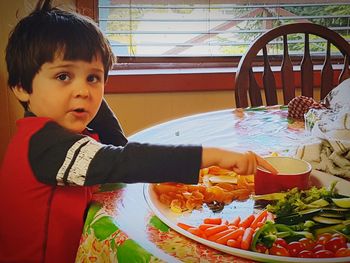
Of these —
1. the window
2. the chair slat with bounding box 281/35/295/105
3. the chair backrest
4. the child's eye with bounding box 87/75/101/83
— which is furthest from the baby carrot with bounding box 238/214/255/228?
the window

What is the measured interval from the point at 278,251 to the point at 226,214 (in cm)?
13

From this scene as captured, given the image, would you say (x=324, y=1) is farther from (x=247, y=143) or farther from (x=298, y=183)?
(x=298, y=183)

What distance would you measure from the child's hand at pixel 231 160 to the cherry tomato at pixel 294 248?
6.4 inches

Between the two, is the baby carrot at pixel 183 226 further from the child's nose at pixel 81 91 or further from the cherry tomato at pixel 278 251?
the child's nose at pixel 81 91

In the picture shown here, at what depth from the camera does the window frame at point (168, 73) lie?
1.97 m

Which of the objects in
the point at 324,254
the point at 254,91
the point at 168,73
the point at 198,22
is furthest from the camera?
the point at 198,22

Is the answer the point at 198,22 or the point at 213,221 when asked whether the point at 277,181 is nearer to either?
the point at 213,221

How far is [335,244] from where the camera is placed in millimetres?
564

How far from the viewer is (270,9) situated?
86.4 inches

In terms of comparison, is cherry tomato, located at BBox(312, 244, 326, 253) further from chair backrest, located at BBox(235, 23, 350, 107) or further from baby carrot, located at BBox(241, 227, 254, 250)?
chair backrest, located at BBox(235, 23, 350, 107)

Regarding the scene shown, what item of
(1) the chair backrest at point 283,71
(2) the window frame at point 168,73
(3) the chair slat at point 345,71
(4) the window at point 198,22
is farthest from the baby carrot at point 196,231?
(4) the window at point 198,22

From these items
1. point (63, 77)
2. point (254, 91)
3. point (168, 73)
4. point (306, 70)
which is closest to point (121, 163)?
point (63, 77)

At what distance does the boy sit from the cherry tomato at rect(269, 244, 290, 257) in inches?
6.6

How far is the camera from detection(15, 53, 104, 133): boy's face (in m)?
0.78
